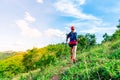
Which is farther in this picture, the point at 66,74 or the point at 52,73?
the point at 52,73

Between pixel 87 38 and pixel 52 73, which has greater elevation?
pixel 87 38

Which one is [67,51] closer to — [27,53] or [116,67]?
[27,53]

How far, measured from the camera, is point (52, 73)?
58.1 feet

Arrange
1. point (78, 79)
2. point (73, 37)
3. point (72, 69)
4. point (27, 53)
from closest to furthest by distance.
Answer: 1. point (78, 79)
2. point (72, 69)
3. point (73, 37)
4. point (27, 53)

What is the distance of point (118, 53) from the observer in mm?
19547

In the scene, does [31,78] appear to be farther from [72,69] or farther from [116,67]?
[116,67]

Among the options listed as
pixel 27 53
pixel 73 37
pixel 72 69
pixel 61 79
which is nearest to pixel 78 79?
pixel 61 79

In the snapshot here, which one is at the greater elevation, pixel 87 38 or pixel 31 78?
pixel 87 38

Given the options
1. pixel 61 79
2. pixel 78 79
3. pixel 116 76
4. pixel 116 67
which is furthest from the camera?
pixel 61 79

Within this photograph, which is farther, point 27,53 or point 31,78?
point 27,53

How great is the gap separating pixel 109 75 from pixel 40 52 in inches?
2357

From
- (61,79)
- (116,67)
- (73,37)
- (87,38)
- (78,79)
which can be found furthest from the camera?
(87,38)

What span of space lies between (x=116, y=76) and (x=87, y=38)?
47.3m

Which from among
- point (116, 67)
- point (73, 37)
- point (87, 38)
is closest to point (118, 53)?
point (73, 37)
